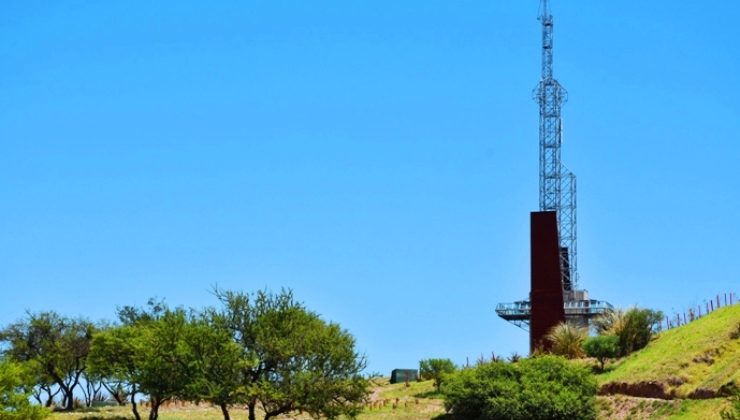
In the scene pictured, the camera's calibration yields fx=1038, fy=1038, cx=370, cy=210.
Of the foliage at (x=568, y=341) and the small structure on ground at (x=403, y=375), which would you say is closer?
the foliage at (x=568, y=341)

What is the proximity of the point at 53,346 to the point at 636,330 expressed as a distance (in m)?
43.8

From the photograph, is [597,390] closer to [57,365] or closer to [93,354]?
[93,354]

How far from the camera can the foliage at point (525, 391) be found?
50500 millimetres

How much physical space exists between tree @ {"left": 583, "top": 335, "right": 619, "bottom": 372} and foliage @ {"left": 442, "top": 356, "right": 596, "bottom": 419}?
2603 mm

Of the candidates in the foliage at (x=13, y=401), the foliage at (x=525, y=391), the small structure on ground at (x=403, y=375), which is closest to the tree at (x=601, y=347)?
the foliage at (x=525, y=391)

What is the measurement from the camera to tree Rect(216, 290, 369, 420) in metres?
50.2

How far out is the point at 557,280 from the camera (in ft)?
230

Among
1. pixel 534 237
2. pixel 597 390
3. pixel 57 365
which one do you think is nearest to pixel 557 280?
pixel 534 237

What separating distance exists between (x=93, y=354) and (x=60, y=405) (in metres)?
17.7

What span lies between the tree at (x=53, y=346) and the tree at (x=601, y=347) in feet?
129

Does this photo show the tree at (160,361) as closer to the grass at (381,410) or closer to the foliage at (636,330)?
the grass at (381,410)

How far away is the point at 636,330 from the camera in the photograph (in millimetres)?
58531

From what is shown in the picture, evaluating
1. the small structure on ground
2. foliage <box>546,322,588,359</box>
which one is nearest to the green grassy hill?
foliage <box>546,322,588,359</box>

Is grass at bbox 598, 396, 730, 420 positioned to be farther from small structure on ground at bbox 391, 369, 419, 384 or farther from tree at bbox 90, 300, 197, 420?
small structure on ground at bbox 391, 369, 419, 384
